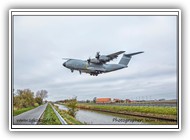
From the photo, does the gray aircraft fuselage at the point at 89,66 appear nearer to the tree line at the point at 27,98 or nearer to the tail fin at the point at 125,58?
the tail fin at the point at 125,58

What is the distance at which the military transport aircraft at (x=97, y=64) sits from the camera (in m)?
3.42

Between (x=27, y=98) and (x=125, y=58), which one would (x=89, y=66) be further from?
(x=27, y=98)

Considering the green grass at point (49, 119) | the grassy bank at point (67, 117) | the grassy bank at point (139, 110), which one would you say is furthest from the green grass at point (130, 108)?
the green grass at point (49, 119)

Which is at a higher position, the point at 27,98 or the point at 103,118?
the point at 27,98

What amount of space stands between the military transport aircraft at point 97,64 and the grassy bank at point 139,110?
0.30 metres

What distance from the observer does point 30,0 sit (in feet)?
10.9

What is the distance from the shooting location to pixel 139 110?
3467 mm

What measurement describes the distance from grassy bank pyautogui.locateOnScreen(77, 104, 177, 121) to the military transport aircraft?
297mm

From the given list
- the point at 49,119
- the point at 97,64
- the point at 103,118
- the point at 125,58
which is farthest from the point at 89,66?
the point at 49,119

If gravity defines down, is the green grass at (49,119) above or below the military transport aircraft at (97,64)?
below

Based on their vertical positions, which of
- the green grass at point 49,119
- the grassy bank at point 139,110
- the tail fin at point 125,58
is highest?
the tail fin at point 125,58

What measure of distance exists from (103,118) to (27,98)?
67cm

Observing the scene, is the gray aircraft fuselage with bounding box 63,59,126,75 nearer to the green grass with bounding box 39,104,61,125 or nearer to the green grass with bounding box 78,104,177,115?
the green grass with bounding box 78,104,177,115

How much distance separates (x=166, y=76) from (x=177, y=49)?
9.7 inches
